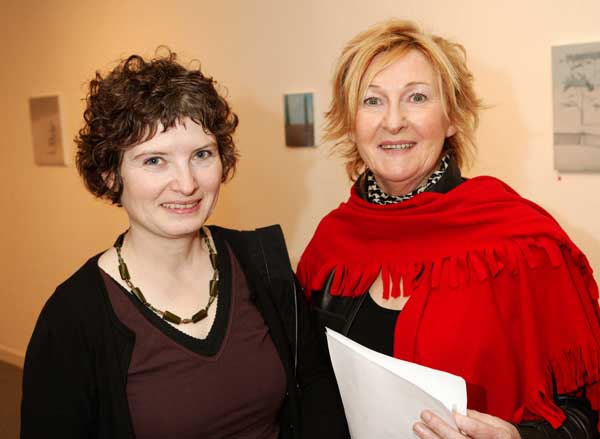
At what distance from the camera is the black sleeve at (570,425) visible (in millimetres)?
1359

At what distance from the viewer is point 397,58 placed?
5.30ft

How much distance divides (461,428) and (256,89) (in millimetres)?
2370

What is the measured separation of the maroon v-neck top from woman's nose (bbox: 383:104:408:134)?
0.56 m

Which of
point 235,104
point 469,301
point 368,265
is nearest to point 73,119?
point 235,104

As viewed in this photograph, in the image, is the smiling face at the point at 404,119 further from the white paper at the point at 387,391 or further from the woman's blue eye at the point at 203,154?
the white paper at the point at 387,391

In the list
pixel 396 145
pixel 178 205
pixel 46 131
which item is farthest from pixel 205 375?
pixel 46 131

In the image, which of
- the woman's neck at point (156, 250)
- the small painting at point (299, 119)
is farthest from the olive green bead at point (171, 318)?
the small painting at point (299, 119)

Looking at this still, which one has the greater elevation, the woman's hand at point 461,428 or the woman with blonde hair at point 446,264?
the woman with blonde hair at point 446,264

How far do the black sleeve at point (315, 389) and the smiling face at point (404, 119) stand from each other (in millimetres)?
415

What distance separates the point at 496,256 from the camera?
1508mm

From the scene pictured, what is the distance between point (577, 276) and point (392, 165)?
51 centimetres

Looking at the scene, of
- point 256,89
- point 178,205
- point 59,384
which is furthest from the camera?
point 256,89

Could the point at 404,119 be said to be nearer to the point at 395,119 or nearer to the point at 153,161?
the point at 395,119

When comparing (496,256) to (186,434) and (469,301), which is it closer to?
(469,301)
